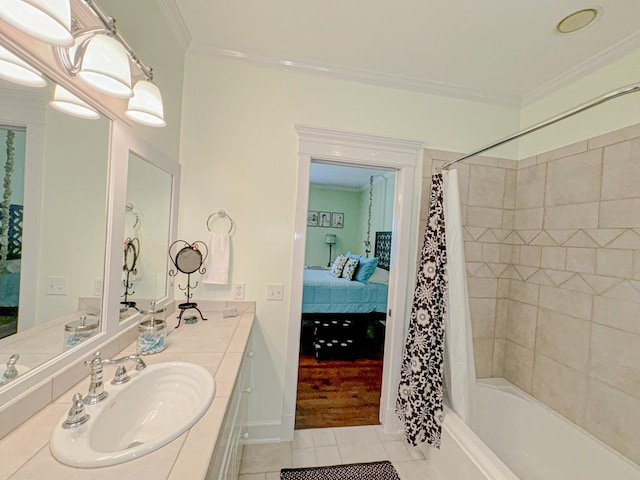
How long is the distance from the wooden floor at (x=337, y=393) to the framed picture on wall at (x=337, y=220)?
3.62 m

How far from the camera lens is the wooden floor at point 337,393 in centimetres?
217

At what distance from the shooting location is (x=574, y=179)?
5.75 feet

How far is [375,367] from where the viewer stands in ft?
10.1

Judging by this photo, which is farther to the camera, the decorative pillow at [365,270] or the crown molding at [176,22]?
the decorative pillow at [365,270]

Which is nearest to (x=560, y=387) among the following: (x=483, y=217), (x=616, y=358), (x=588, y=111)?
(x=616, y=358)

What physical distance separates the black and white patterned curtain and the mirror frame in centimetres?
171

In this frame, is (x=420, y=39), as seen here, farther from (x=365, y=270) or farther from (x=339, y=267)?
(x=339, y=267)

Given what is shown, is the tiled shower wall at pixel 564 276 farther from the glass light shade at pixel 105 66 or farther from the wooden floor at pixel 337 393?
the glass light shade at pixel 105 66

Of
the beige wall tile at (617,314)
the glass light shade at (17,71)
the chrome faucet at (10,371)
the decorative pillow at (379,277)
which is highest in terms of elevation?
the glass light shade at (17,71)

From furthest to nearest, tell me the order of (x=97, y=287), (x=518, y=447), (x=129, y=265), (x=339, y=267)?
1. (x=339, y=267)
2. (x=518, y=447)
3. (x=129, y=265)
4. (x=97, y=287)

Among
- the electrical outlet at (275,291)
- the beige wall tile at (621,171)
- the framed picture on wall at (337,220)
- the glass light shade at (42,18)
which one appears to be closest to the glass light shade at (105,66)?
the glass light shade at (42,18)

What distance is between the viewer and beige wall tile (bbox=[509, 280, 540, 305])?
6.48 ft

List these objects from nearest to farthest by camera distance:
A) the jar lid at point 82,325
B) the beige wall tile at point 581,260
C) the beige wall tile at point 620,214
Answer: the jar lid at point 82,325 < the beige wall tile at point 620,214 < the beige wall tile at point 581,260

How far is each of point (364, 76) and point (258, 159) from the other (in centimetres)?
99
